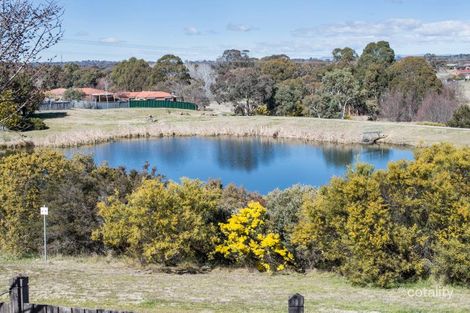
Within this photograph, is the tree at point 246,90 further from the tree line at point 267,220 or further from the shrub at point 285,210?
the shrub at point 285,210

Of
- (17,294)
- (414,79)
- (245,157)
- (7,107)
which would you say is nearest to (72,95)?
(245,157)

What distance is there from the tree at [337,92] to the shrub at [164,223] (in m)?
47.8

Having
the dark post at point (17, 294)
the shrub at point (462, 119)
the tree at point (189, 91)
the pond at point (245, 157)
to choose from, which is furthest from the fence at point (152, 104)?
the dark post at point (17, 294)

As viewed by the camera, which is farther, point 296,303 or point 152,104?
point 152,104

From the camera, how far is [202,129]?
56188mm

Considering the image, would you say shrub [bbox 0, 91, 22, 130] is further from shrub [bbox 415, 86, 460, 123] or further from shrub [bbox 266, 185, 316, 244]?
shrub [bbox 415, 86, 460, 123]

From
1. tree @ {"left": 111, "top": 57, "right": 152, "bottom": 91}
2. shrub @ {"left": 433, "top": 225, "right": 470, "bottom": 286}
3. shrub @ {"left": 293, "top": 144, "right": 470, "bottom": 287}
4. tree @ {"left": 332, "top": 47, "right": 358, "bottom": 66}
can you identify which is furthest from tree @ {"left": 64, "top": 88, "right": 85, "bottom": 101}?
shrub @ {"left": 433, "top": 225, "right": 470, "bottom": 286}

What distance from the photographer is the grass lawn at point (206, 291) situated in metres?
10.0

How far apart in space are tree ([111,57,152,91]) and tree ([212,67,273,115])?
1192 inches

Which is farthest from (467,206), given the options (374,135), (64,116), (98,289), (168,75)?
(168,75)

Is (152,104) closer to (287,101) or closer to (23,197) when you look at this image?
(287,101)

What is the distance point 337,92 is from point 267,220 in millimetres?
48509

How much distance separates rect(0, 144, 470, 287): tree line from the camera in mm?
13250

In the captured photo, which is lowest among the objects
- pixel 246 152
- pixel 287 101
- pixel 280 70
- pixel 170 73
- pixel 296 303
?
pixel 246 152
